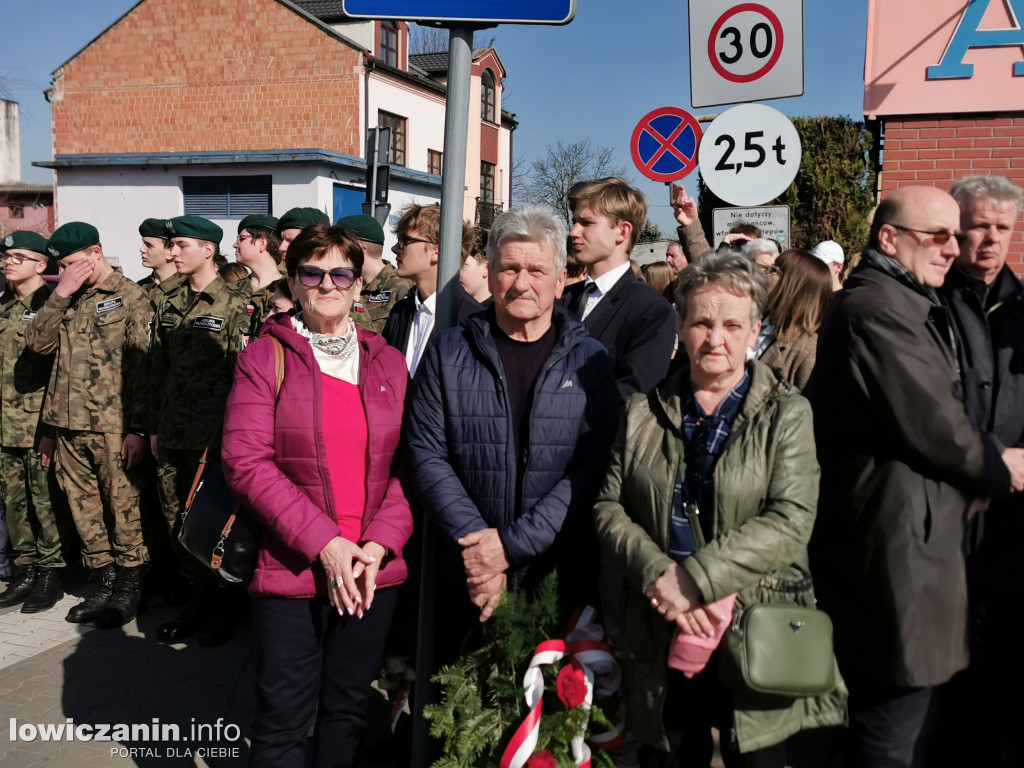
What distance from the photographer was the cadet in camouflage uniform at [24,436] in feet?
19.0

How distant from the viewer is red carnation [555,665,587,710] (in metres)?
2.55

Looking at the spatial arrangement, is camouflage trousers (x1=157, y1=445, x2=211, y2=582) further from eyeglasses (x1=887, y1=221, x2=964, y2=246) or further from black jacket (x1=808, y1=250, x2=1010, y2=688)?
eyeglasses (x1=887, y1=221, x2=964, y2=246)

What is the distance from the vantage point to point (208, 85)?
103 ft

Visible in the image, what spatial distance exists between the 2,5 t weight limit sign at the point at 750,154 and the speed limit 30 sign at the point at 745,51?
17cm

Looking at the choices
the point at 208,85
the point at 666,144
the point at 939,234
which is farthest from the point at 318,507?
the point at 208,85

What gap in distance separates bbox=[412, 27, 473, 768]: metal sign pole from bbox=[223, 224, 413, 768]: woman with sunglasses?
0.58 feet

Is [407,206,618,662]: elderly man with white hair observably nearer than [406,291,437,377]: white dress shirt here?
Yes

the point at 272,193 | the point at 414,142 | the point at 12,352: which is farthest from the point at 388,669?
the point at 414,142

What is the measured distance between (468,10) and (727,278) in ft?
3.84

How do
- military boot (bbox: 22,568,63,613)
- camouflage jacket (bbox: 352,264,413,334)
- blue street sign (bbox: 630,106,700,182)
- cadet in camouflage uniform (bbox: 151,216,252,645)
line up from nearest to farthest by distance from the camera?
1. cadet in camouflage uniform (bbox: 151,216,252,645)
2. military boot (bbox: 22,568,63,613)
3. camouflage jacket (bbox: 352,264,413,334)
4. blue street sign (bbox: 630,106,700,182)

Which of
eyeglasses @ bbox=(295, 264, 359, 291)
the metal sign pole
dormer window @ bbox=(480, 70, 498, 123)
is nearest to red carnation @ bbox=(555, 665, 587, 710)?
the metal sign pole

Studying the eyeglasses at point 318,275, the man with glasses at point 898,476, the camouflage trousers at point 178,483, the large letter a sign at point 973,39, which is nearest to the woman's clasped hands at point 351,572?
the eyeglasses at point 318,275

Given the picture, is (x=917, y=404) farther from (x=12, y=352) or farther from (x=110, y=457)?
(x=12, y=352)

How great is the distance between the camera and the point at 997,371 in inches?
116
